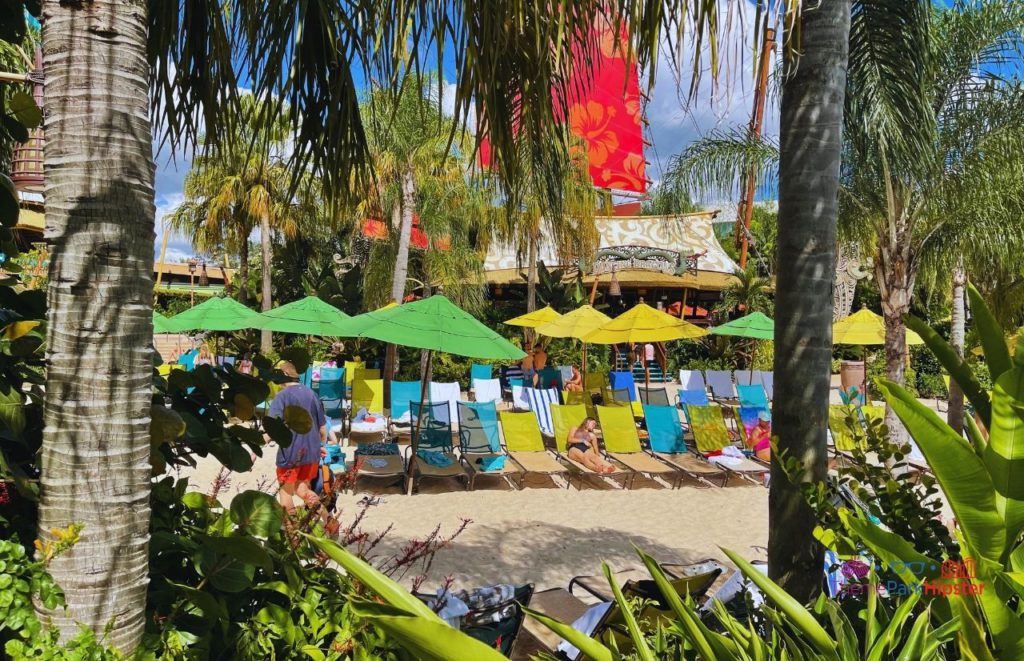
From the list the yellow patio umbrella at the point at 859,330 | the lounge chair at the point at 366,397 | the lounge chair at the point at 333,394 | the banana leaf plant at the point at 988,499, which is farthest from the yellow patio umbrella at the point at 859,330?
Answer: the banana leaf plant at the point at 988,499

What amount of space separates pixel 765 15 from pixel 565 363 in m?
19.4

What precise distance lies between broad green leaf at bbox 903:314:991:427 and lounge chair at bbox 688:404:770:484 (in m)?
7.62

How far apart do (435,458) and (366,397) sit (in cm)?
330

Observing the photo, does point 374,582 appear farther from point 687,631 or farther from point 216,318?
point 216,318

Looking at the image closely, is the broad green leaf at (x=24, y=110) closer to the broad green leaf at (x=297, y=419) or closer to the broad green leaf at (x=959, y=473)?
the broad green leaf at (x=297, y=419)

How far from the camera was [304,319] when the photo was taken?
1074 cm

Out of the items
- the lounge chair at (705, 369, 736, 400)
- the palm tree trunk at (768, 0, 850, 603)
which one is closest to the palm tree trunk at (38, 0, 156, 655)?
the palm tree trunk at (768, 0, 850, 603)

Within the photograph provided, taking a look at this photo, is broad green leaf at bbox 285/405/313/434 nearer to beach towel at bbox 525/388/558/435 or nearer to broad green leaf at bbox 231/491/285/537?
broad green leaf at bbox 231/491/285/537

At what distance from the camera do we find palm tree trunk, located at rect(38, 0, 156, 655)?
4.77 ft

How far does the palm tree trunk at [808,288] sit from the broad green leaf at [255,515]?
2.06 metres

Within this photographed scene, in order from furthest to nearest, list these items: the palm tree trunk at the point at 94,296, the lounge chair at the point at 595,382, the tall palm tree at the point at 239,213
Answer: the tall palm tree at the point at 239,213 → the lounge chair at the point at 595,382 → the palm tree trunk at the point at 94,296

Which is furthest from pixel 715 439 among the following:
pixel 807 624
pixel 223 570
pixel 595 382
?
pixel 223 570

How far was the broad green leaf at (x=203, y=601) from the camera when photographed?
168cm

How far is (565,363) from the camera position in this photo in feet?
69.3
